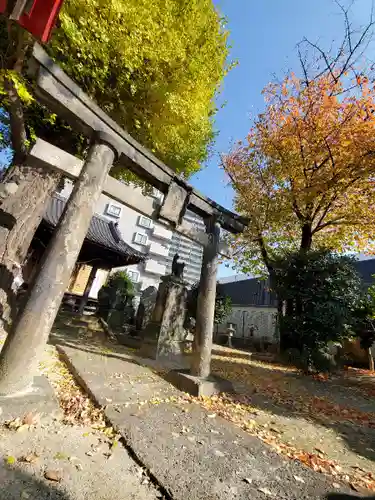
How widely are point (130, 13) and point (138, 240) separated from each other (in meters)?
25.2

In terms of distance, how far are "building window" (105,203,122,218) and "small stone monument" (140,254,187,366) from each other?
20823mm

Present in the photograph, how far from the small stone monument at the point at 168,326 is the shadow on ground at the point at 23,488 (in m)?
6.20

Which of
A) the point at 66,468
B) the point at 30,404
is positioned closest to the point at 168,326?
the point at 30,404

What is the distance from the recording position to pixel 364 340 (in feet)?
41.7

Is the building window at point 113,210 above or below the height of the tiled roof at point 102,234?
above

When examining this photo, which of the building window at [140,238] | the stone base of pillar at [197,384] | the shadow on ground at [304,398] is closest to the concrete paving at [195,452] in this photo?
the stone base of pillar at [197,384]

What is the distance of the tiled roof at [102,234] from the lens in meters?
11.8

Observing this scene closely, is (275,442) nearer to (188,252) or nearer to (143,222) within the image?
(143,222)

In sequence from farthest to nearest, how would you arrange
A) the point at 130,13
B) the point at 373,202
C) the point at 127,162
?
the point at 373,202 < the point at 130,13 < the point at 127,162

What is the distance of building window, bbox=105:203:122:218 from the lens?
28047mm

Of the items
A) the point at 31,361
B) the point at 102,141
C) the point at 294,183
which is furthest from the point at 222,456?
the point at 294,183

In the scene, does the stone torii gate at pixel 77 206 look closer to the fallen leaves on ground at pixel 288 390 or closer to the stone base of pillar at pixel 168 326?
the fallen leaves on ground at pixel 288 390

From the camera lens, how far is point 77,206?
3629 mm

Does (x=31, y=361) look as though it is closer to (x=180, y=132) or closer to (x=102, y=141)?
(x=102, y=141)
